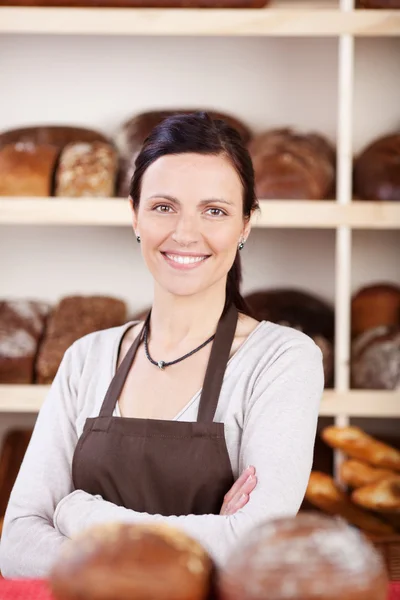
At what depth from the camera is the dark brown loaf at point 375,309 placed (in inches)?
94.6

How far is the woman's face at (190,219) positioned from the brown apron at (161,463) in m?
0.19

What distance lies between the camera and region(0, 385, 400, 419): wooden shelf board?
2.29m

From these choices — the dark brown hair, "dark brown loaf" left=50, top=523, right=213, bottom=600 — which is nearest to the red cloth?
"dark brown loaf" left=50, top=523, right=213, bottom=600

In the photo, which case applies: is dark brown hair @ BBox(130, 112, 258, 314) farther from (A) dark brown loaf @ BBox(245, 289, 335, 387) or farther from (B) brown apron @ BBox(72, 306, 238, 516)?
(A) dark brown loaf @ BBox(245, 289, 335, 387)

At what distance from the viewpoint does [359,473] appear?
87.1 inches

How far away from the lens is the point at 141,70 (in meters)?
2.59

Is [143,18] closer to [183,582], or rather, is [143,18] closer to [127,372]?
[127,372]

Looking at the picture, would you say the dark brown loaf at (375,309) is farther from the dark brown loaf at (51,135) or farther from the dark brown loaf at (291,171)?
the dark brown loaf at (51,135)

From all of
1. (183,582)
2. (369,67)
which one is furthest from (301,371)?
(369,67)

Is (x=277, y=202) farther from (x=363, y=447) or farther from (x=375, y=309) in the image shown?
(x=363, y=447)

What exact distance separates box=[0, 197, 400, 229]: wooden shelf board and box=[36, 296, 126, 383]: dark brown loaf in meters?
0.29

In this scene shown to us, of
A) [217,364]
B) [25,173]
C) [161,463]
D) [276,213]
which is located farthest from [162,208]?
[25,173]

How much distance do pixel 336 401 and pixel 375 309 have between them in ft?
1.03

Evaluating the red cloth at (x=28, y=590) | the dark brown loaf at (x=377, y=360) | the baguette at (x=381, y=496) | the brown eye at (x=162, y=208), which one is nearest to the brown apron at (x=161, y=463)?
the brown eye at (x=162, y=208)
